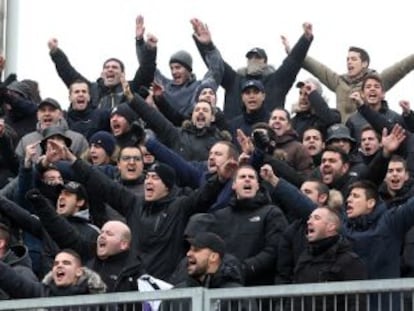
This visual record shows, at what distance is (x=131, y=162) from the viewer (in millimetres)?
19000

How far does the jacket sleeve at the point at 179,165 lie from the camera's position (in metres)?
19.0

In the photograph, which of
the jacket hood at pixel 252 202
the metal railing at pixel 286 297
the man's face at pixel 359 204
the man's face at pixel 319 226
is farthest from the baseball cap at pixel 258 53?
the metal railing at pixel 286 297

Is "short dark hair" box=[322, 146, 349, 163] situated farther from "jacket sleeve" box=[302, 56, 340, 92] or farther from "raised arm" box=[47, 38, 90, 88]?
"raised arm" box=[47, 38, 90, 88]

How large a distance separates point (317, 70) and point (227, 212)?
491cm

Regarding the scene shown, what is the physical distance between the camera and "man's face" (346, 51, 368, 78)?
2111 cm

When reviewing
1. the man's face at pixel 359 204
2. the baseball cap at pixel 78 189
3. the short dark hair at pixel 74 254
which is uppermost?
the baseball cap at pixel 78 189

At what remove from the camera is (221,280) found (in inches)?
615

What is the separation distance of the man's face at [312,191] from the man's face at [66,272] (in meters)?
2.36

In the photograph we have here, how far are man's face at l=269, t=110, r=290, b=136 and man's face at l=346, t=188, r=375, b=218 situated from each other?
2.94m

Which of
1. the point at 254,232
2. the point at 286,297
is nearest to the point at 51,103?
the point at 254,232

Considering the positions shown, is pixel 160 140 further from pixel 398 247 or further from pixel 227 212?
pixel 398 247

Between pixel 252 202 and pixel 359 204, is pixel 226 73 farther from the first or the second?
pixel 359 204

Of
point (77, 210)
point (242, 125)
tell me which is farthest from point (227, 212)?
point (242, 125)

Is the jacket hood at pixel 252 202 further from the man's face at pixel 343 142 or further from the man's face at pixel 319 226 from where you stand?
the man's face at pixel 343 142
